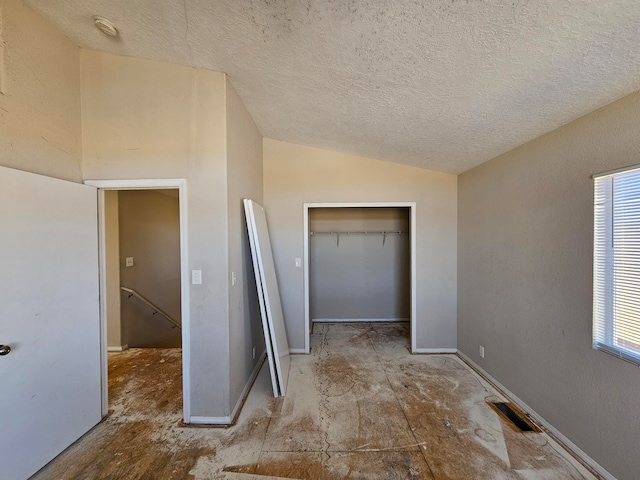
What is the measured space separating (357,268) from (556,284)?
3135 millimetres

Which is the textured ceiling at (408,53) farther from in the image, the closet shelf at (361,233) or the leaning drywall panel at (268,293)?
the closet shelf at (361,233)

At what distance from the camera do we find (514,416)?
218 cm

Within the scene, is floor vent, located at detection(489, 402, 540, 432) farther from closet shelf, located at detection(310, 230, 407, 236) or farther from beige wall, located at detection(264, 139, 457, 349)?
closet shelf, located at detection(310, 230, 407, 236)

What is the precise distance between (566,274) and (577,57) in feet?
4.67

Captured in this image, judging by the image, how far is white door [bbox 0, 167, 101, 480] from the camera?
4.84 feet

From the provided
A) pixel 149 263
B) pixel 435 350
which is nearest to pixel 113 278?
pixel 149 263

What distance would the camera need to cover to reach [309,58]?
167 centimetres

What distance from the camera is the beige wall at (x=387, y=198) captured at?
3381mm

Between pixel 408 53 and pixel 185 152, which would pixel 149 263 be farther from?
pixel 408 53

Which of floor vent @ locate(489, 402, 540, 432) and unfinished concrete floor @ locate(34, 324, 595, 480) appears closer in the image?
unfinished concrete floor @ locate(34, 324, 595, 480)

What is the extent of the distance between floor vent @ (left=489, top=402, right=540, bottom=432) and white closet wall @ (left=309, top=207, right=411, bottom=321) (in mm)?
2535

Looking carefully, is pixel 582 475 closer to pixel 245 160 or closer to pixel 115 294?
pixel 245 160

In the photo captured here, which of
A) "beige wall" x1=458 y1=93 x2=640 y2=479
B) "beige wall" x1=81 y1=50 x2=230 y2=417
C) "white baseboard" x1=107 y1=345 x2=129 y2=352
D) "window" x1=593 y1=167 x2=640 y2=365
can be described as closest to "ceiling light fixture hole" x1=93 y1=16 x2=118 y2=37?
"beige wall" x1=81 y1=50 x2=230 y2=417

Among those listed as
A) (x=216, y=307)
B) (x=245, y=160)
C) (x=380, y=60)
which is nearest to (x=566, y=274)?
(x=380, y=60)
